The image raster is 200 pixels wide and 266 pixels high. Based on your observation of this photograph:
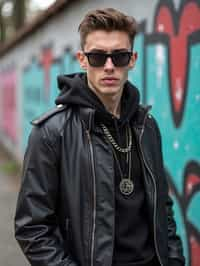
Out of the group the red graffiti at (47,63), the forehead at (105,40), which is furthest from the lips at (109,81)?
the red graffiti at (47,63)

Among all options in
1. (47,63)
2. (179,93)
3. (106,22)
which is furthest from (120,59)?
(47,63)

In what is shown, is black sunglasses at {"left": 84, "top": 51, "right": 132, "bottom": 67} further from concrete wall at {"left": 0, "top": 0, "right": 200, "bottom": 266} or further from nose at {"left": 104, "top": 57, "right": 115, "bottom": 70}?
concrete wall at {"left": 0, "top": 0, "right": 200, "bottom": 266}

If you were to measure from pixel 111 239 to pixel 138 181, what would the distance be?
0.88 feet

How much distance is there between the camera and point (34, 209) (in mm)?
1913

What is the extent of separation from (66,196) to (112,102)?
426mm

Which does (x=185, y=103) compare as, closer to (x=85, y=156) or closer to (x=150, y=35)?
(x=150, y=35)

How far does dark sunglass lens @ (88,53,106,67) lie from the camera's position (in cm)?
205

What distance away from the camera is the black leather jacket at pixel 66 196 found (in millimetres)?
1921

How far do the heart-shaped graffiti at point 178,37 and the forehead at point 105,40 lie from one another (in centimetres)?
145

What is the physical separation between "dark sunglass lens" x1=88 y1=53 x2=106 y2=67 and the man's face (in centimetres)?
1

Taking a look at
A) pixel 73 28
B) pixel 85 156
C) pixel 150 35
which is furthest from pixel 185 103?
pixel 73 28

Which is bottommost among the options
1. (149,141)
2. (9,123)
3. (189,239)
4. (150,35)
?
(9,123)

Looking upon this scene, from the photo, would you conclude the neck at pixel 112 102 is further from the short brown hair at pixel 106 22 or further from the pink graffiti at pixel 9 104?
A: the pink graffiti at pixel 9 104

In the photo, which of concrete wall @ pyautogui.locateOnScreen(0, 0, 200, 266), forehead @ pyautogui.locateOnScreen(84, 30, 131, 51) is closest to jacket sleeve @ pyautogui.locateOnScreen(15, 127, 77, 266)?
forehead @ pyautogui.locateOnScreen(84, 30, 131, 51)
